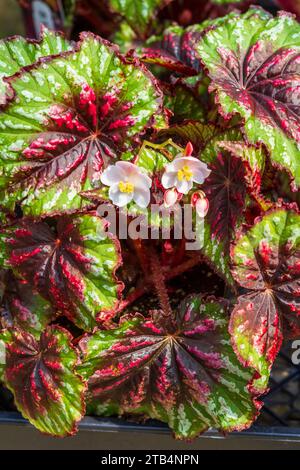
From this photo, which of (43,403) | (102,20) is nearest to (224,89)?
(43,403)

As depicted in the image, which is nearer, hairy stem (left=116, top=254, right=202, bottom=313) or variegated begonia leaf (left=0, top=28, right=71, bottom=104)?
variegated begonia leaf (left=0, top=28, right=71, bottom=104)

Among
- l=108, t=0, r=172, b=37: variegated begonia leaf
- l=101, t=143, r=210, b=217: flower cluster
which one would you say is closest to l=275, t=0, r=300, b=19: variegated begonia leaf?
l=108, t=0, r=172, b=37: variegated begonia leaf

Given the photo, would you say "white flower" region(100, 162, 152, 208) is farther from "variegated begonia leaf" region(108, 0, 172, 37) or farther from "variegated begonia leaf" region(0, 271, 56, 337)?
"variegated begonia leaf" region(108, 0, 172, 37)

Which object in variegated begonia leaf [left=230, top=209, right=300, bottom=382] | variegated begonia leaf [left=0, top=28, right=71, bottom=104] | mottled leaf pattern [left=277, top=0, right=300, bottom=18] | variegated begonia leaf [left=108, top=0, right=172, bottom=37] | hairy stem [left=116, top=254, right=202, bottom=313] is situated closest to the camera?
variegated begonia leaf [left=230, top=209, right=300, bottom=382]

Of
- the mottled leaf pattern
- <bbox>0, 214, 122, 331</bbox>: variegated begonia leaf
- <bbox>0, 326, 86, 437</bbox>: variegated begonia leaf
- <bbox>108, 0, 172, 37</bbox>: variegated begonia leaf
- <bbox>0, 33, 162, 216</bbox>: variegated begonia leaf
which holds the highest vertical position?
the mottled leaf pattern

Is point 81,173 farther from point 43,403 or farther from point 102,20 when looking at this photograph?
point 102,20

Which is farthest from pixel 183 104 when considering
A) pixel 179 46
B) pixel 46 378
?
pixel 46 378
